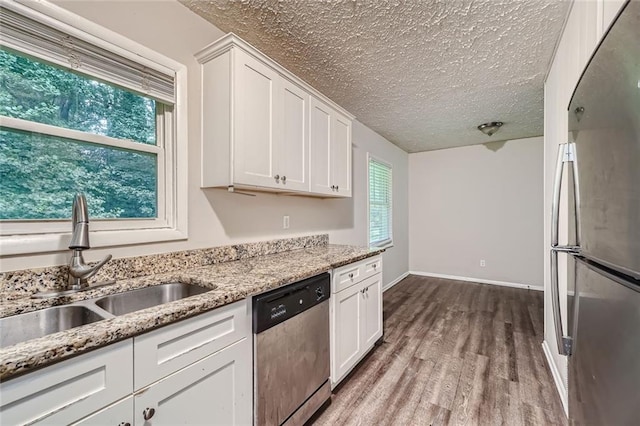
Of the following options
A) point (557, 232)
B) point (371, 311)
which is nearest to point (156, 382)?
point (557, 232)

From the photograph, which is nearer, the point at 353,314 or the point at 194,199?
the point at 194,199

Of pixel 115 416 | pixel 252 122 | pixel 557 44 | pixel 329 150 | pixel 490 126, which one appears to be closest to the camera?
pixel 115 416

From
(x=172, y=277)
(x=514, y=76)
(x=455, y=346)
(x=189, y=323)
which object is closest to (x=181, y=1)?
(x=172, y=277)

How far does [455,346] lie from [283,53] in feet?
9.48

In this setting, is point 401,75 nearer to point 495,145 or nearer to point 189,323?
point 189,323

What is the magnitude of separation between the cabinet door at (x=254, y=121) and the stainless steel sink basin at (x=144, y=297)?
0.63 meters

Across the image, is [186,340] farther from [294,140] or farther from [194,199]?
[294,140]

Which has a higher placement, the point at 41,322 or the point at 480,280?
the point at 41,322

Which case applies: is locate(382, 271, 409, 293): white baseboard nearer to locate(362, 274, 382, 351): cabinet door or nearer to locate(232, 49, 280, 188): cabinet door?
locate(362, 274, 382, 351): cabinet door

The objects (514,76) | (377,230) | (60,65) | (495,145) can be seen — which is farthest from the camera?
(495,145)

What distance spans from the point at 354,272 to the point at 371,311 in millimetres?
494

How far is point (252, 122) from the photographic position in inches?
66.9

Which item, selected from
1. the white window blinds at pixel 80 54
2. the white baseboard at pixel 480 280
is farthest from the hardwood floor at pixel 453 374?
the white window blinds at pixel 80 54

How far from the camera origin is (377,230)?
4176mm
